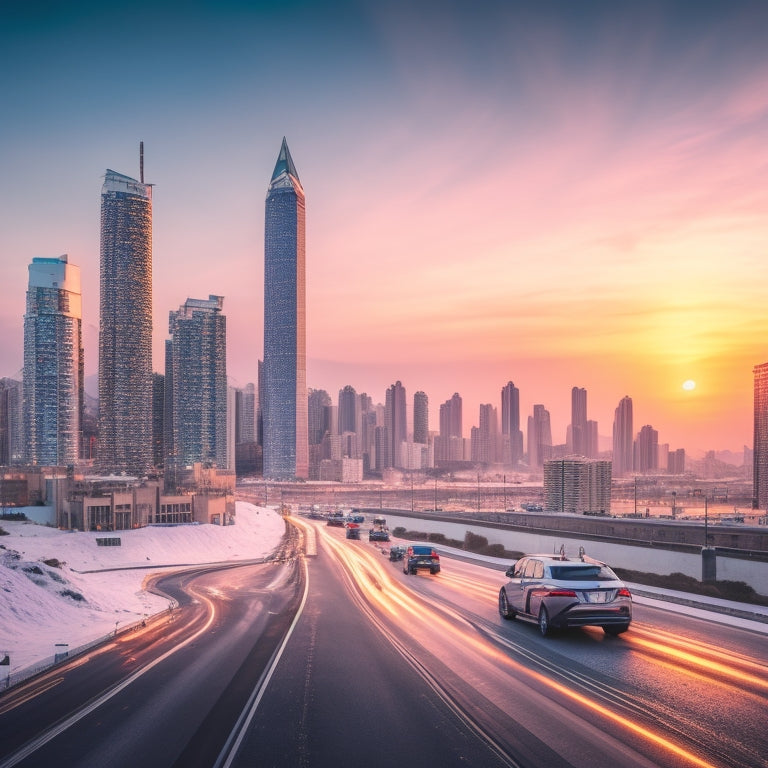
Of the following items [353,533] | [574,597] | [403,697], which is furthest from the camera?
[353,533]

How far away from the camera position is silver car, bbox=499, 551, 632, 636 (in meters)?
15.6

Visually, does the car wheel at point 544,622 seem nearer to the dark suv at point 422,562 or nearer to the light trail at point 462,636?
the light trail at point 462,636

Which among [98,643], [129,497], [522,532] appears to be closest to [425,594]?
[98,643]

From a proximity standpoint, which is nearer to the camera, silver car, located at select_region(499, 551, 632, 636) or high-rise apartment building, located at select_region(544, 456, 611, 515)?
silver car, located at select_region(499, 551, 632, 636)

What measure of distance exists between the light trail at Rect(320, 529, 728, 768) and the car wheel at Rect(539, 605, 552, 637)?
42.4 inches

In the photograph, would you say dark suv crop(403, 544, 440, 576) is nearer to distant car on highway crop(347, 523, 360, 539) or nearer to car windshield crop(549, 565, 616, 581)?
car windshield crop(549, 565, 616, 581)

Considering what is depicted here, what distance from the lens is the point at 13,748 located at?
29.7 ft

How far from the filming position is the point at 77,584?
89.9 feet

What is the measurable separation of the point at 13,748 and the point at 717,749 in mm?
8436

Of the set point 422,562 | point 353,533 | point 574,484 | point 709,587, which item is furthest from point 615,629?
point 574,484

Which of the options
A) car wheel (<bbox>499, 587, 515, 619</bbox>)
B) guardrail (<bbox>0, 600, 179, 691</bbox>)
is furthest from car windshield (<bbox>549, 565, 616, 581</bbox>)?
guardrail (<bbox>0, 600, 179, 691</bbox>)

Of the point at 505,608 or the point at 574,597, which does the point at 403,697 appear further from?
the point at 505,608

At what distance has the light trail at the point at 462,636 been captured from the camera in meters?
8.72

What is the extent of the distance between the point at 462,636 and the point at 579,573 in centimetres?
297
